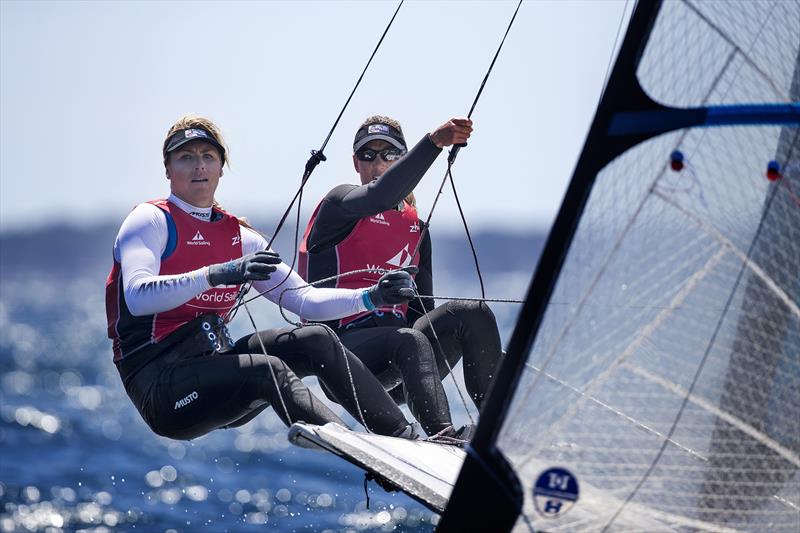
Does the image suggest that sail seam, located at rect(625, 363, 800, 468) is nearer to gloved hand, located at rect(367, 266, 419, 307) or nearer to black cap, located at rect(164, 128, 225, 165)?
gloved hand, located at rect(367, 266, 419, 307)

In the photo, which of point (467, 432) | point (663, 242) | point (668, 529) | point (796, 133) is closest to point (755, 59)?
point (796, 133)

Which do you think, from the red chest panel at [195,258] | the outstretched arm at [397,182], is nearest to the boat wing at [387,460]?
the red chest panel at [195,258]

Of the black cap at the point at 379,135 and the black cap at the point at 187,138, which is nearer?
the black cap at the point at 187,138

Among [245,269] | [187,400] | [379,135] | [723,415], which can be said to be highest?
[379,135]

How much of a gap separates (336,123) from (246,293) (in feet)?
2.35

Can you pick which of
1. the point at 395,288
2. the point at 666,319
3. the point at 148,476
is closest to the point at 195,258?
the point at 395,288

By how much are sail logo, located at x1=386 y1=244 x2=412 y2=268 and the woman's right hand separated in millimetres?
606

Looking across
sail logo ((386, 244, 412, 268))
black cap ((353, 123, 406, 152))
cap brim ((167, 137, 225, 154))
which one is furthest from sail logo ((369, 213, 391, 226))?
cap brim ((167, 137, 225, 154))

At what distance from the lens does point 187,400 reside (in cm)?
396

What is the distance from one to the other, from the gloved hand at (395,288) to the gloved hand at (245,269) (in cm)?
40

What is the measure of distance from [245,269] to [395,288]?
528 mm

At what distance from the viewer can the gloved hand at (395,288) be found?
4.10 metres

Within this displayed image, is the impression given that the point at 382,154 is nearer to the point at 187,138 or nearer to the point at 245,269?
the point at 187,138

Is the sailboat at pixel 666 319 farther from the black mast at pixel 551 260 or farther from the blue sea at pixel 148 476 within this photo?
the blue sea at pixel 148 476
